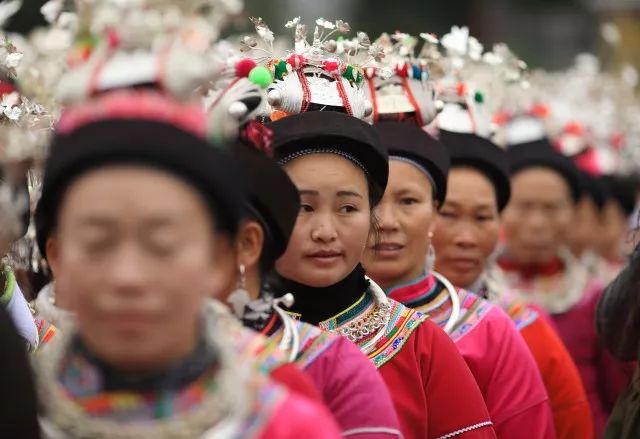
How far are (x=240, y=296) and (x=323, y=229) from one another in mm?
824

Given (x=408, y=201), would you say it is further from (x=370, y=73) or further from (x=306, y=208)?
(x=306, y=208)

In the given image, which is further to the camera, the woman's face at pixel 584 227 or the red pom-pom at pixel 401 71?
the woman's face at pixel 584 227

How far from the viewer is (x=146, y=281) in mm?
3047

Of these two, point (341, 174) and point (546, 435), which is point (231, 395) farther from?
point (546, 435)

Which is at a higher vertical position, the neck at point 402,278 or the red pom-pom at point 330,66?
the red pom-pom at point 330,66

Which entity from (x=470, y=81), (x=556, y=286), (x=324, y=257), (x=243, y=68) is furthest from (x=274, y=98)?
(x=556, y=286)

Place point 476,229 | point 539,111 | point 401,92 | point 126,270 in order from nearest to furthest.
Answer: point 126,270, point 401,92, point 476,229, point 539,111

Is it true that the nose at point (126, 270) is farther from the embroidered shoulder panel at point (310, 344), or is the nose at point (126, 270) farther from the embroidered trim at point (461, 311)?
the embroidered trim at point (461, 311)

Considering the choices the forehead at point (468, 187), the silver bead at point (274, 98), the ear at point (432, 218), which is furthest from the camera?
the forehead at point (468, 187)

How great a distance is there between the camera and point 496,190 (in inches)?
272

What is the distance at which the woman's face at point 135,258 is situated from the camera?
120 inches

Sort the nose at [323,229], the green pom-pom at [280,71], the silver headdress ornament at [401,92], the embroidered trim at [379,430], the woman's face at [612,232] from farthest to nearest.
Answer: the woman's face at [612,232]
the silver headdress ornament at [401,92]
the green pom-pom at [280,71]
the nose at [323,229]
the embroidered trim at [379,430]

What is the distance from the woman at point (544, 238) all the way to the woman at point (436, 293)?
10.5 feet

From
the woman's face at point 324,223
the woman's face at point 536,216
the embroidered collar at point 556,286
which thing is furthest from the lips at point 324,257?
the woman's face at point 536,216
